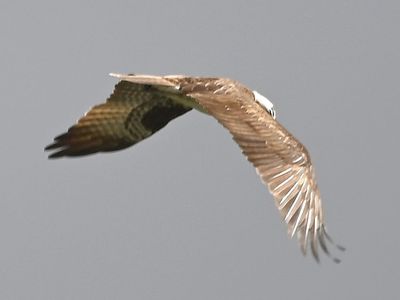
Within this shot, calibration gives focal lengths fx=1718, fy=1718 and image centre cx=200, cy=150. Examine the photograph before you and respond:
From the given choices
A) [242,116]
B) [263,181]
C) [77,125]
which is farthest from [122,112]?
[263,181]

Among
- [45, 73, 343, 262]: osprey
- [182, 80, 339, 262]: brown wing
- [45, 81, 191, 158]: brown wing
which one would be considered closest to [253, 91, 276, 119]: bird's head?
[45, 73, 343, 262]: osprey

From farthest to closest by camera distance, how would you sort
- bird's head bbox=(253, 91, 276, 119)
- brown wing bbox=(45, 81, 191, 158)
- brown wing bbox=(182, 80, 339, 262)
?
brown wing bbox=(45, 81, 191, 158), bird's head bbox=(253, 91, 276, 119), brown wing bbox=(182, 80, 339, 262)

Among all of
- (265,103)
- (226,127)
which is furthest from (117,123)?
(226,127)

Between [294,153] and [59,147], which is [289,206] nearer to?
[294,153]

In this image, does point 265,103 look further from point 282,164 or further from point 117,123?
point 282,164

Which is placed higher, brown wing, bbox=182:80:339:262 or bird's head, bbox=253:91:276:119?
bird's head, bbox=253:91:276:119

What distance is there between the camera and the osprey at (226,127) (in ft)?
58.9

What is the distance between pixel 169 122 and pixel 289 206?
5054 mm

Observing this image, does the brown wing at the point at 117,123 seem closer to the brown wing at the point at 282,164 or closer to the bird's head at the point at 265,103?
the bird's head at the point at 265,103

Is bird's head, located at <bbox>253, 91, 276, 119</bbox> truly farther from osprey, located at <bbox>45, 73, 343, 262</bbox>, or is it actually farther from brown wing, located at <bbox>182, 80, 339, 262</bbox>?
brown wing, located at <bbox>182, 80, 339, 262</bbox>

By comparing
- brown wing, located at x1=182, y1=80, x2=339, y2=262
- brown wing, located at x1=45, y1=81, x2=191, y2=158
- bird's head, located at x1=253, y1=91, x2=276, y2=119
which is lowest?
brown wing, located at x1=182, y1=80, x2=339, y2=262

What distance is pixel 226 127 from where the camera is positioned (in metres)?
19.0

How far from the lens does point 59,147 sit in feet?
73.7

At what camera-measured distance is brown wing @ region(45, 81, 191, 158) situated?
73.3ft
